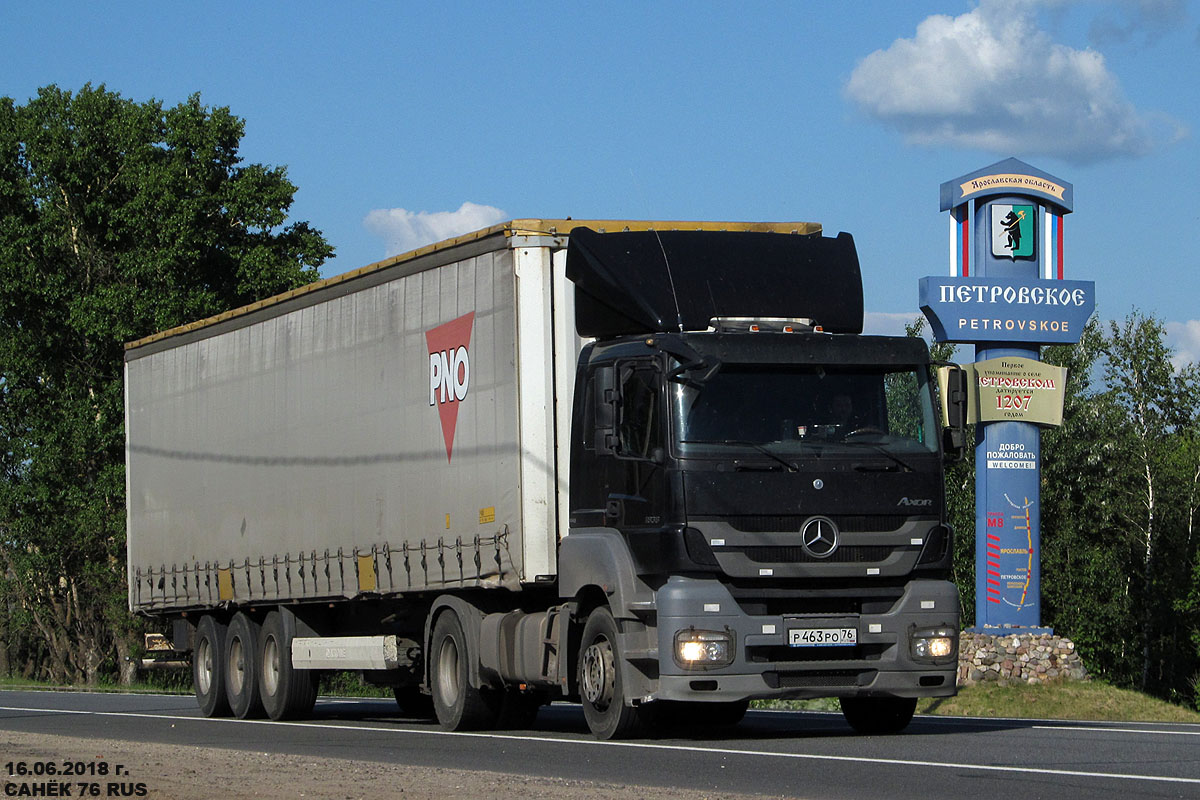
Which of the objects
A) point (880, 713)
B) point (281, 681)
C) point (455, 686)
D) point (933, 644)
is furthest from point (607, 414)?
point (281, 681)

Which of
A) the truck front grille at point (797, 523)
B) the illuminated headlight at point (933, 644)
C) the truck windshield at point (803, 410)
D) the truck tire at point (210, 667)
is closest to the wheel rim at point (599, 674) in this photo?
the truck front grille at point (797, 523)

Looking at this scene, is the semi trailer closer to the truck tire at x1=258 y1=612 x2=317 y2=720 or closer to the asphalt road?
the truck tire at x1=258 y1=612 x2=317 y2=720

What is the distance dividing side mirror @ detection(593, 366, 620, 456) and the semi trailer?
0.02 metres

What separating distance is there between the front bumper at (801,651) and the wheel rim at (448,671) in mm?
3880

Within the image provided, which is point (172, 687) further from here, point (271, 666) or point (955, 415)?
point (955, 415)

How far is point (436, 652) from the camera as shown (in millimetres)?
17109

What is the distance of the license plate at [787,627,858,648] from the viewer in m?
13.5

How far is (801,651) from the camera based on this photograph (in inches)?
535

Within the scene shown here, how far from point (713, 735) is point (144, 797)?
6.52 m

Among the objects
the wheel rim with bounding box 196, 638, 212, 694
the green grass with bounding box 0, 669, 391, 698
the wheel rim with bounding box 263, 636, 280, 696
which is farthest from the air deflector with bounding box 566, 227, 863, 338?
the green grass with bounding box 0, 669, 391, 698

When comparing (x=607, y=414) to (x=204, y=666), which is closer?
(x=607, y=414)

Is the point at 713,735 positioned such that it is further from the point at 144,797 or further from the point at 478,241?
the point at 144,797

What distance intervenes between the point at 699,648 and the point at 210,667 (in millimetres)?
10606

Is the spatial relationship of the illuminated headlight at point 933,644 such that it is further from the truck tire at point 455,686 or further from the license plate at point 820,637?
the truck tire at point 455,686
